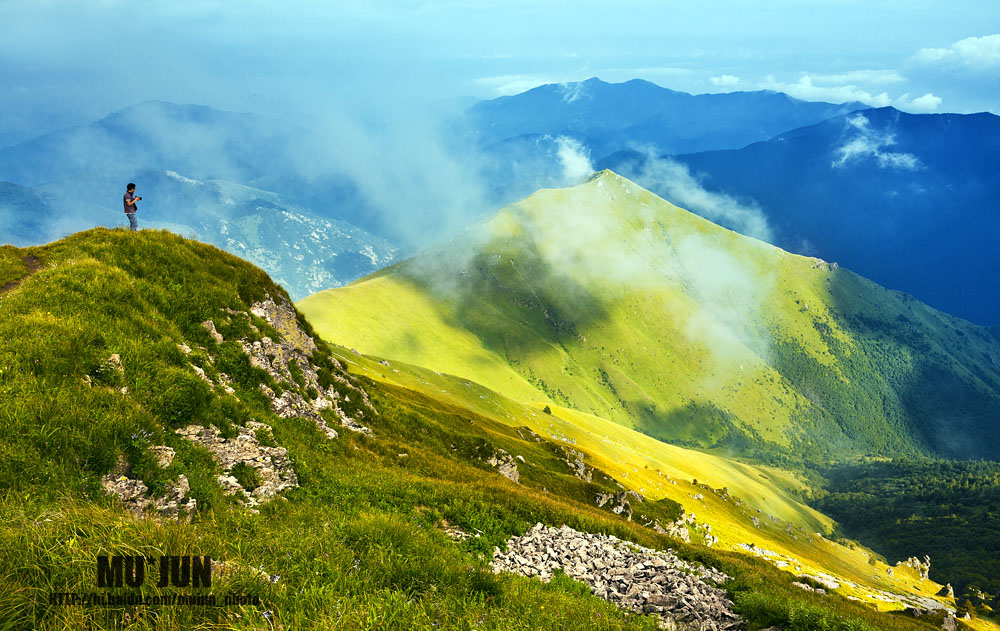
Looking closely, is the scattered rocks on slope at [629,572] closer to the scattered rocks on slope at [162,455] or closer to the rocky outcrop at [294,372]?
the scattered rocks on slope at [162,455]

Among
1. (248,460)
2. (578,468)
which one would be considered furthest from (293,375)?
(578,468)

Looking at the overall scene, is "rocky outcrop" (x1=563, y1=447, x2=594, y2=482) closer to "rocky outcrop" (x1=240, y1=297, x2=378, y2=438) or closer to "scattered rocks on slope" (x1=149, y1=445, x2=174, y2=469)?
"rocky outcrop" (x1=240, y1=297, x2=378, y2=438)

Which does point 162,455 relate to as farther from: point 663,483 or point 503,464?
point 663,483

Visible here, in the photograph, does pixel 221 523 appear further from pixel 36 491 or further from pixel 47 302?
pixel 47 302

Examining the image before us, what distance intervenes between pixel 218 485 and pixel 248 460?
2.17 meters

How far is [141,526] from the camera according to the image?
626 cm

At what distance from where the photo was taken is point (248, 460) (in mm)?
15469

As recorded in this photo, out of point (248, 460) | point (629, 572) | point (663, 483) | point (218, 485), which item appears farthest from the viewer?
point (663, 483)

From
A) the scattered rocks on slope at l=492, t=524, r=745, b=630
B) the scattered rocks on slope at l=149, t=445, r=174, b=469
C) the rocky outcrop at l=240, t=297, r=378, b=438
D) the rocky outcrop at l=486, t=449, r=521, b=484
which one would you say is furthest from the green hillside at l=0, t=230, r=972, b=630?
the rocky outcrop at l=486, t=449, r=521, b=484

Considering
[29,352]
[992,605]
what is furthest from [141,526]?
[992,605]

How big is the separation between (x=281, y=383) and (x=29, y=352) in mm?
11005

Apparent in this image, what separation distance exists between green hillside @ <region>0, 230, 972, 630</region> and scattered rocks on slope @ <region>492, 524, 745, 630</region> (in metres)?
0.79

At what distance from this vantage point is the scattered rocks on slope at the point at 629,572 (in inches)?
515

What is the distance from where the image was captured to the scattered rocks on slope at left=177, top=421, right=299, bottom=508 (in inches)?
550
